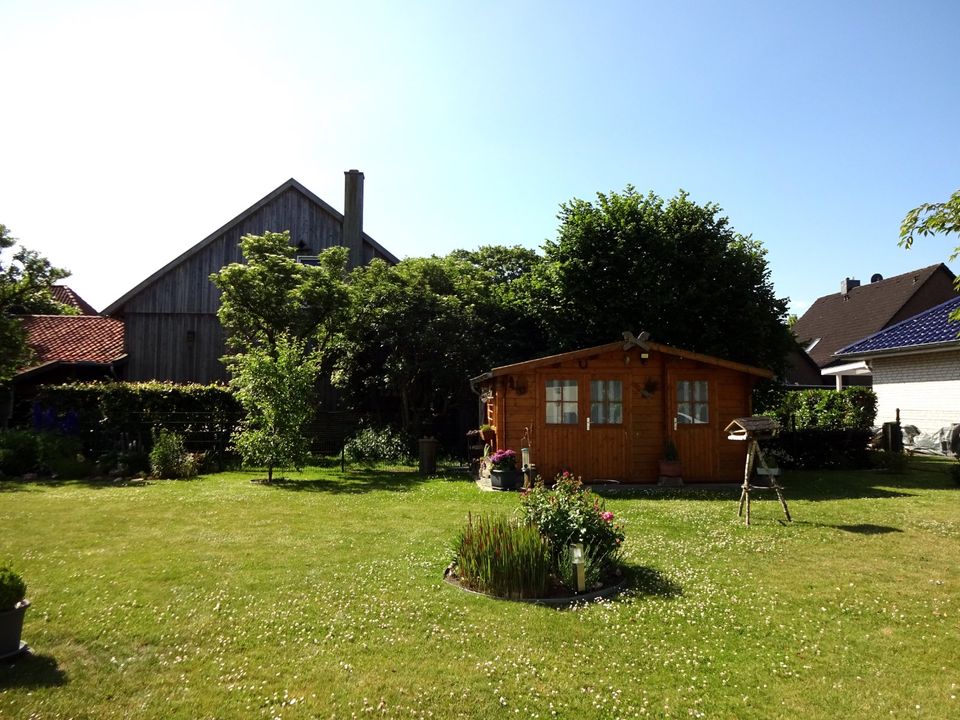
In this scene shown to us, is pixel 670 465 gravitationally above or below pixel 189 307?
below

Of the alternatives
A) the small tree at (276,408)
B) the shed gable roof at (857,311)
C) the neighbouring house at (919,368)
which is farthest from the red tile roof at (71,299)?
the shed gable roof at (857,311)

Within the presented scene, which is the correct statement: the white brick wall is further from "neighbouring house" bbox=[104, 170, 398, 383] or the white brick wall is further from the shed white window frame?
"neighbouring house" bbox=[104, 170, 398, 383]

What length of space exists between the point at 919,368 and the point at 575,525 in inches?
737

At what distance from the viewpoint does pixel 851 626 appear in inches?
220

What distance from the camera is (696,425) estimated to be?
1456 cm

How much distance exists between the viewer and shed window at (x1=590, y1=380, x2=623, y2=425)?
1438cm

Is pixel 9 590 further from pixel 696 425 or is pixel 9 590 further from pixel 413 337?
pixel 413 337

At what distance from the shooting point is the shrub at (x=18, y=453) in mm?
15586

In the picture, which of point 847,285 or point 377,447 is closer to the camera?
point 377,447

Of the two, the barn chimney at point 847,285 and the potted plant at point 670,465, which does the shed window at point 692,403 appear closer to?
the potted plant at point 670,465

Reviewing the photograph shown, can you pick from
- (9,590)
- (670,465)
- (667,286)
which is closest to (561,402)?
(670,465)

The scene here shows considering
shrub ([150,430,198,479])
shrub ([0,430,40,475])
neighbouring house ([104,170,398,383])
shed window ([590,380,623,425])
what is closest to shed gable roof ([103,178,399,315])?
neighbouring house ([104,170,398,383])

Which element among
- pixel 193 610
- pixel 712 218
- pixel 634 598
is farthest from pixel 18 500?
pixel 712 218

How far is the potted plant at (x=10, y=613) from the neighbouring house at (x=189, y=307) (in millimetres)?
20250
